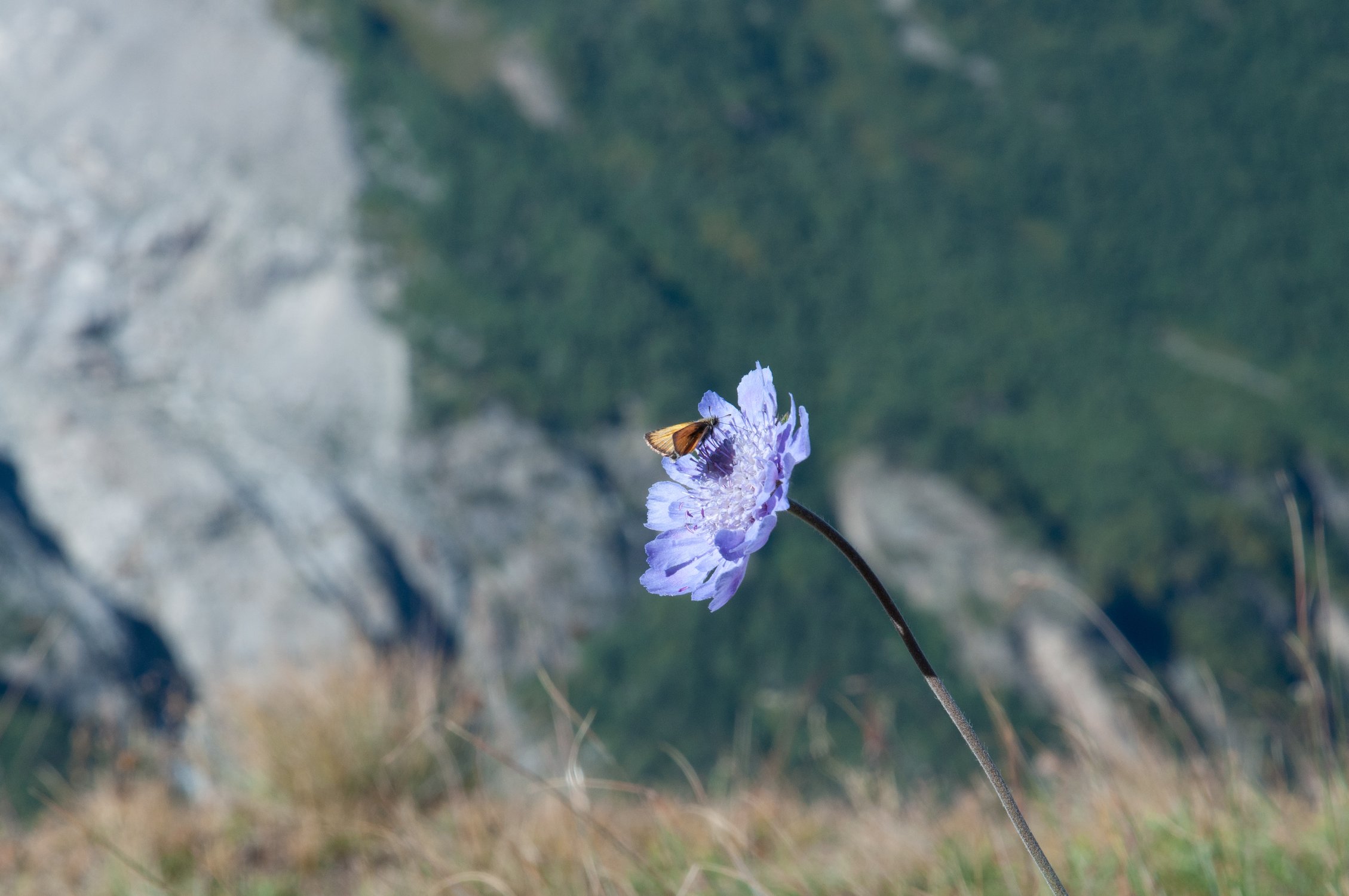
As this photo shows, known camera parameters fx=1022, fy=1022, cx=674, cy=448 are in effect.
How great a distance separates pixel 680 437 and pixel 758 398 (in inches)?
6.8

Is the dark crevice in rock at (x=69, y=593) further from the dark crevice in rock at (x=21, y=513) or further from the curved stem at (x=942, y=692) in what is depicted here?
the curved stem at (x=942, y=692)

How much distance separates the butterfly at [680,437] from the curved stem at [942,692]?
0.78 ft

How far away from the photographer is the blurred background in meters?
43.9

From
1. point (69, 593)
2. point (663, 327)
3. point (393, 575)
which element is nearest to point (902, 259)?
point (663, 327)

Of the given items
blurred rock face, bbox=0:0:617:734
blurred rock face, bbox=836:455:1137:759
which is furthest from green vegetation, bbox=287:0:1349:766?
blurred rock face, bbox=0:0:617:734

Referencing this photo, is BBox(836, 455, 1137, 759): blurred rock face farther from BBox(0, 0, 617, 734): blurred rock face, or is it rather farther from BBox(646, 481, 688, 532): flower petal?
BBox(646, 481, 688, 532): flower petal

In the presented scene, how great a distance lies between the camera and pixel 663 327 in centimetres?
6362

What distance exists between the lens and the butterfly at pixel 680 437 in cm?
144

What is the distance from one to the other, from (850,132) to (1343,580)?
43.0 metres

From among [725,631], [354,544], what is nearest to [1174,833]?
[354,544]

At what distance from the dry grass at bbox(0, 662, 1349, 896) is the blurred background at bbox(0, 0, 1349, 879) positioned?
86.7 feet

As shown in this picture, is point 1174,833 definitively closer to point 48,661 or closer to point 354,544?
point 48,661

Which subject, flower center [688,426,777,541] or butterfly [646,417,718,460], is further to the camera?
flower center [688,426,777,541]

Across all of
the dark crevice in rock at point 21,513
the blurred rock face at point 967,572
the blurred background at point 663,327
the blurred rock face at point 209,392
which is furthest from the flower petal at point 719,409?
the dark crevice in rock at point 21,513
